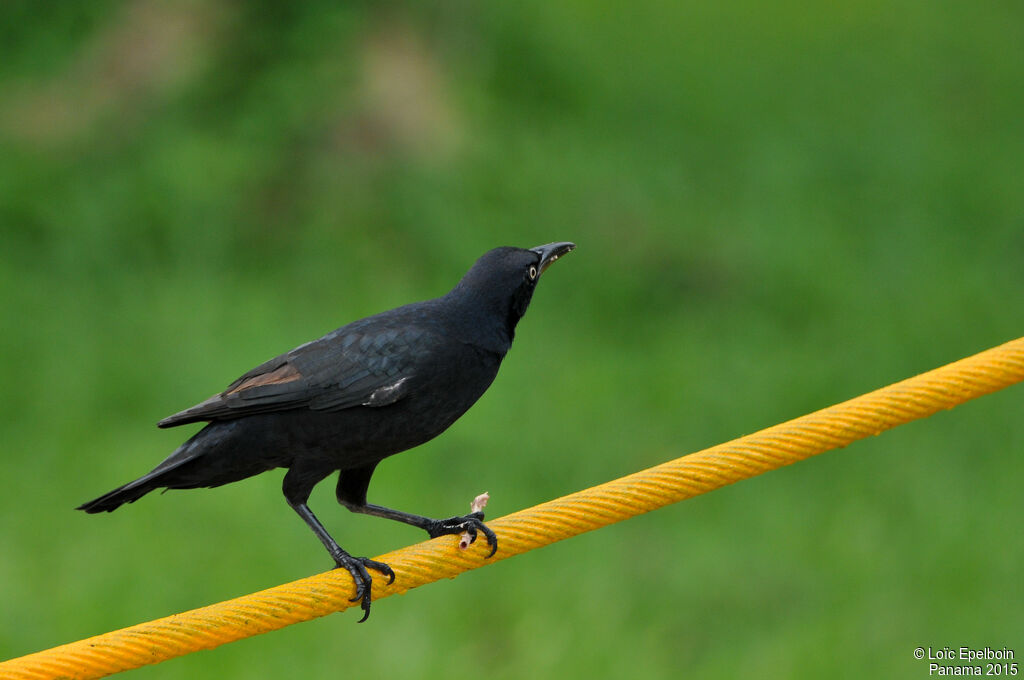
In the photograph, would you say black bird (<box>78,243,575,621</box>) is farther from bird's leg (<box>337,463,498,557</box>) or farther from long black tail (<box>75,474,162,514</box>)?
bird's leg (<box>337,463,498,557</box>)

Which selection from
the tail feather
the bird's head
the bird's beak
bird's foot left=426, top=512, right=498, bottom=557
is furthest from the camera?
the bird's beak

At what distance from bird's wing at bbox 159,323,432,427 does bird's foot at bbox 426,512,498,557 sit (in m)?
0.48

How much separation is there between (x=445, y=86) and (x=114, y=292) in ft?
11.1

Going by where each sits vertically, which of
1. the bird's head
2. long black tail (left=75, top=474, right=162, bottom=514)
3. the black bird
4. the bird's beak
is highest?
the bird's beak

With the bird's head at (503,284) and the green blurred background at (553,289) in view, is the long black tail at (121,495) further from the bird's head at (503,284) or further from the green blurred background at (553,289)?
the green blurred background at (553,289)

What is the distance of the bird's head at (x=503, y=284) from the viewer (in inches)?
173

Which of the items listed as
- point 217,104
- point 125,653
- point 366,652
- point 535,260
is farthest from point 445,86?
point 125,653

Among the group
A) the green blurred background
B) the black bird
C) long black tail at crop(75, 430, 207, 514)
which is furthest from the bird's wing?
the green blurred background

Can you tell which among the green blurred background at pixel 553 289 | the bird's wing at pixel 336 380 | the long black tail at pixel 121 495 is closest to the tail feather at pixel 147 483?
the long black tail at pixel 121 495

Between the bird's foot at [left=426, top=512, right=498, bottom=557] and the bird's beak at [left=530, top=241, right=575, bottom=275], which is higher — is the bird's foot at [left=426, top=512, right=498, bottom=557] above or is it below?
below

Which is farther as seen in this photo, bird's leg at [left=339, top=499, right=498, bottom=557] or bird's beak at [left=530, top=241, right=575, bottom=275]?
bird's beak at [left=530, top=241, right=575, bottom=275]

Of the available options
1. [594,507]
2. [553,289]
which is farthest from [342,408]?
[553,289]

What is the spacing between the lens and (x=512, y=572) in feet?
27.8

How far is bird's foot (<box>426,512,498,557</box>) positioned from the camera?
154 inches
